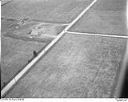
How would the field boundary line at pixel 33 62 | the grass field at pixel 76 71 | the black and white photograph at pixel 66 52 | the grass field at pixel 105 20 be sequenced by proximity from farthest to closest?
the grass field at pixel 105 20 < the field boundary line at pixel 33 62 < the black and white photograph at pixel 66 52 < the grass field at pixel 76 71

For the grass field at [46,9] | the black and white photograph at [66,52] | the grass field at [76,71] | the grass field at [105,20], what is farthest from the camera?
the grass field at [46,9]

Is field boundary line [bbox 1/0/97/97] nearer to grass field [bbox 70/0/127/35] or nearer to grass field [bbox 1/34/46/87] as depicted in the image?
grass field [bbox 1/34/46/87]

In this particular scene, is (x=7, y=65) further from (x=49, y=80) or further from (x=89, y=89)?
(x=89, y=89)

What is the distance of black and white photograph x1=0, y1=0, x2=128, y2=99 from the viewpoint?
550 centimetres

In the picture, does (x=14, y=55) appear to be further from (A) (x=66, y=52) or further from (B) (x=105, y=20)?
(B) (x=105, y=20)

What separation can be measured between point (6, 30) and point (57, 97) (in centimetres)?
646

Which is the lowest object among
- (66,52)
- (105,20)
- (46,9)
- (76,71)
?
(76,71)

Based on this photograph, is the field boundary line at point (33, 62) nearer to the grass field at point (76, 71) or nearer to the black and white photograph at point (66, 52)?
the black and white photograph at point (66, 52)

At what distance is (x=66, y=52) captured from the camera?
741 cm

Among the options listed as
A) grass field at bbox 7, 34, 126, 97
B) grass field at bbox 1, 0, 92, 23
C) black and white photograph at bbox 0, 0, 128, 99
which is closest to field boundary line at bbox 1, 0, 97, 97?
black and white photograph at bbox 0, 0, 128, 99

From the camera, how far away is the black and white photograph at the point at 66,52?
5.50 metres

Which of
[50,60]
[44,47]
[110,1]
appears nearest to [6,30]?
[44,47]

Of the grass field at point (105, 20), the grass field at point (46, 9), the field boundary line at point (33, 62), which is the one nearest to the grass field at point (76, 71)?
the field boundary line at point (33, 62)

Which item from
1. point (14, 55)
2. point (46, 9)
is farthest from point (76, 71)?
point (46, 9)
